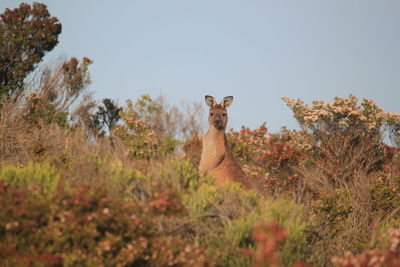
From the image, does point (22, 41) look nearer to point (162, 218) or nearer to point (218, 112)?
point (218, 112)

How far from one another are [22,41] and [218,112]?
63.3 feet

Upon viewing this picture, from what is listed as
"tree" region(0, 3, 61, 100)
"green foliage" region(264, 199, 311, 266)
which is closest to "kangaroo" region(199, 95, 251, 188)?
"green foliage" region(264, 199, 311, 266)

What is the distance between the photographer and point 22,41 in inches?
1163

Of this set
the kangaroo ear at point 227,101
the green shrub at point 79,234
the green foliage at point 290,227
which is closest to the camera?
the green shrub at point 79,234

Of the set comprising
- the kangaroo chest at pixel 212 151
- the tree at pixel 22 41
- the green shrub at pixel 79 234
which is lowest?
the green shrub at pixel 79 234

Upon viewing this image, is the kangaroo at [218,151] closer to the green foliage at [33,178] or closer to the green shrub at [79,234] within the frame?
the green foliage at [33,178]

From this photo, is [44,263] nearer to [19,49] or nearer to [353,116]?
[353,116]

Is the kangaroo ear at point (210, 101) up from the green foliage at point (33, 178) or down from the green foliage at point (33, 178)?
up

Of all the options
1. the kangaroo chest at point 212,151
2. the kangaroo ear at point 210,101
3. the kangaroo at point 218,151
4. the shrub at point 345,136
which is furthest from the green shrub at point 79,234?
the shrub at point 345,136

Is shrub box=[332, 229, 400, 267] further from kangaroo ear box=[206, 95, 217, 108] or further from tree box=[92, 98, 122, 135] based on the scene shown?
tree box=[92, 98, 122, 135]

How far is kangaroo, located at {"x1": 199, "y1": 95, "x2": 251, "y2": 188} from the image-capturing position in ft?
43.3

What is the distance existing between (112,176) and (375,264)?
150 inches

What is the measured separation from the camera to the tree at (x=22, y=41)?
95.6ft

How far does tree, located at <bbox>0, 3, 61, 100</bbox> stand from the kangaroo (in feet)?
56.7
